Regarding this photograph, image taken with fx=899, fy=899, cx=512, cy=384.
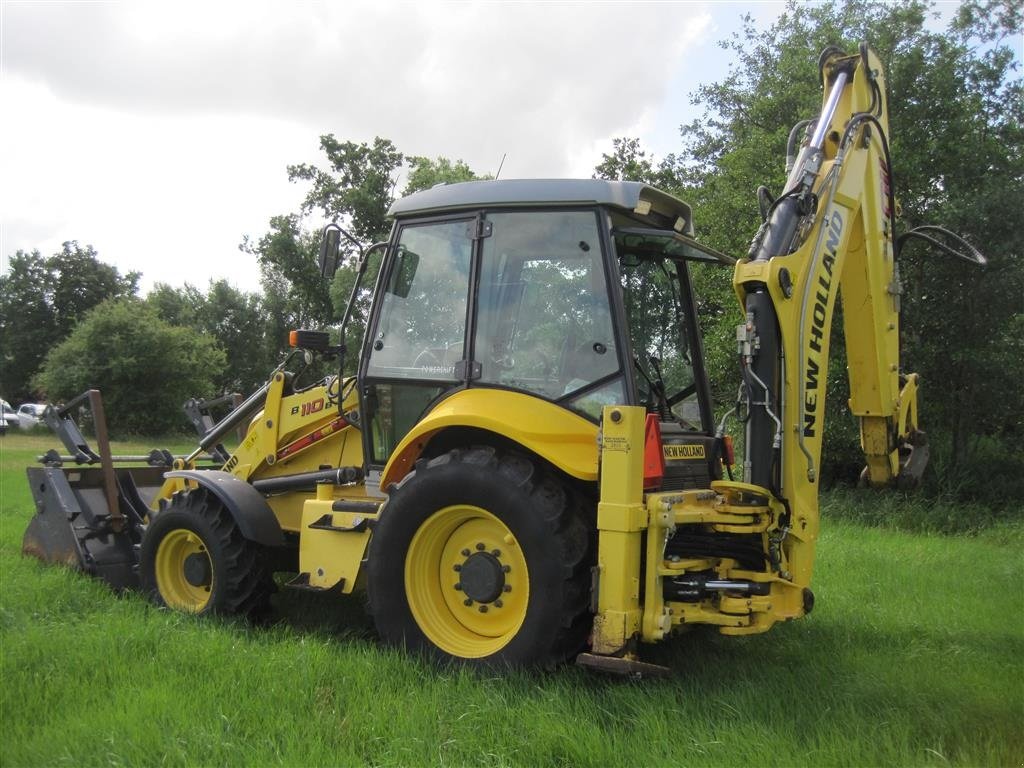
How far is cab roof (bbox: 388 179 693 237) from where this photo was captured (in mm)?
4633

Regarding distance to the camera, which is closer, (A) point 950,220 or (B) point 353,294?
(B) point 353,294

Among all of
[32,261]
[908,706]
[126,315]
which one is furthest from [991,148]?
[32,261]

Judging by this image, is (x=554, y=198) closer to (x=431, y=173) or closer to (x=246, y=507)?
(x=246, y=507)

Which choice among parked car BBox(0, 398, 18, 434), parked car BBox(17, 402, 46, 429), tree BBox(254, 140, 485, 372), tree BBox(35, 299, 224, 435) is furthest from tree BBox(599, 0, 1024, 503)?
parked car BBox(17, 402, 46, 429)

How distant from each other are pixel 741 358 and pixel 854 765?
1956 millimetres

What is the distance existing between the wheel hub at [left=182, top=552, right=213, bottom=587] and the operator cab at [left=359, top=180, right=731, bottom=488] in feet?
4.28

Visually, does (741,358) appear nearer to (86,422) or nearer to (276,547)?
(276,547)

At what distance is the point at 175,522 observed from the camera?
5746mm

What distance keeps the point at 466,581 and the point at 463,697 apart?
626mm

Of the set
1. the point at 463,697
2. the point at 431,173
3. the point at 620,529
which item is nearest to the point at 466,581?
the point at 463,697

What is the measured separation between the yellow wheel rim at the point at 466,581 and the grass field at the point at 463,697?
232mm

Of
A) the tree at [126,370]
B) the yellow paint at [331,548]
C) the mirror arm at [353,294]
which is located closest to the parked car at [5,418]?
the tree at [126,370]

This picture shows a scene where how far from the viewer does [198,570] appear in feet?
18.6

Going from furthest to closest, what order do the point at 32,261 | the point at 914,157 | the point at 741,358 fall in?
the point at 32,261 → the point at 914,157 → the point at 741,358
